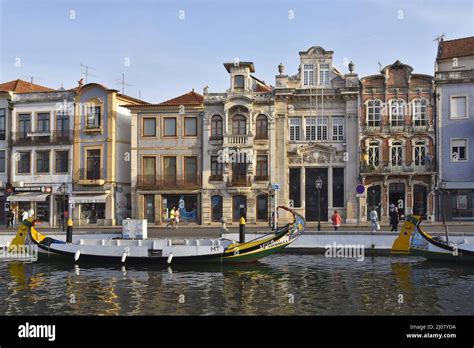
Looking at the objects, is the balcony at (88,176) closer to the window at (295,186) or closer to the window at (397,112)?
the window at (295,186)

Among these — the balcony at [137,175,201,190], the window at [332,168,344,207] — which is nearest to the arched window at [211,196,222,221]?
the balcony at [137,175,201,190]

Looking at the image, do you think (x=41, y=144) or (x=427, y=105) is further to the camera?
(x=41, y=144)

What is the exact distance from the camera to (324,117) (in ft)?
154

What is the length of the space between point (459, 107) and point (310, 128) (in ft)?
37.8

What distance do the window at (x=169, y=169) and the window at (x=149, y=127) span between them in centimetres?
243

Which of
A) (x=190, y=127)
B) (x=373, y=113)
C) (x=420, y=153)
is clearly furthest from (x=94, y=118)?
(x=420, y=153)

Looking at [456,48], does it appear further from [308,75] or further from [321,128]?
[321,128]

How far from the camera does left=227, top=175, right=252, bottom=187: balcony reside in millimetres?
46750

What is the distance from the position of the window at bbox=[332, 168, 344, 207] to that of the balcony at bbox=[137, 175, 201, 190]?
428 inches

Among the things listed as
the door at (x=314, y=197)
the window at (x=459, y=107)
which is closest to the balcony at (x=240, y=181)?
the door at (x=314, y=197)

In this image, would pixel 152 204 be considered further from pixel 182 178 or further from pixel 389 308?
pixel 389 308

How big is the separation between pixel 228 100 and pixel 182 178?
7416mm

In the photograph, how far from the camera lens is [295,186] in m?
47.0
